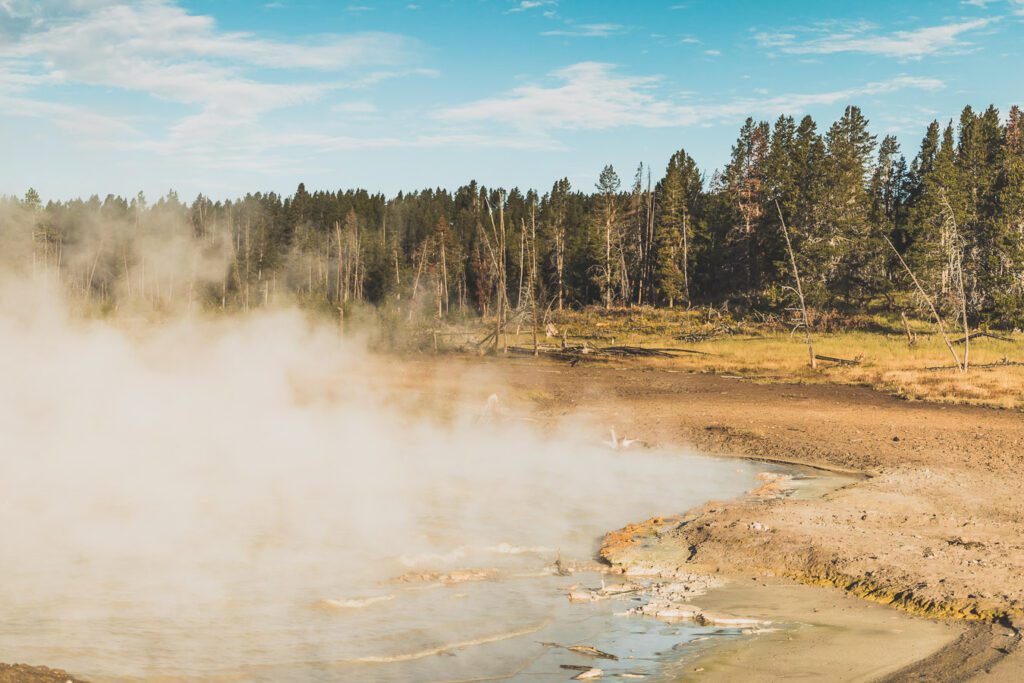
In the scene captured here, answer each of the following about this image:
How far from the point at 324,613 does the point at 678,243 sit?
231ft

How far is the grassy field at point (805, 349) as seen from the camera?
3006 cm

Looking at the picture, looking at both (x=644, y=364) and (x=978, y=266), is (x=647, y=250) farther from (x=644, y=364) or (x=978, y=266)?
(x=644, y=364)

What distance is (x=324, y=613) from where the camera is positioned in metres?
7.64

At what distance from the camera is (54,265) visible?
13.4m

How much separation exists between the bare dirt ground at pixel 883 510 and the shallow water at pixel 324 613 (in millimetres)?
2135

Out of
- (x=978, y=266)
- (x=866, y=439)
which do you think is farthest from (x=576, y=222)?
(x=866, y=439)

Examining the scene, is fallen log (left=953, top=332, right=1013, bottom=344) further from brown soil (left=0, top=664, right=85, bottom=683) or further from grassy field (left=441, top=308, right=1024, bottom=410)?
brown soil (left=0, top=664, right=85, bottom=683)

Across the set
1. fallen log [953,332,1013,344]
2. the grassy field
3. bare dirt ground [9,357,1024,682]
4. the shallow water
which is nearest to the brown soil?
bare dirt ground [9,357,1024,682]

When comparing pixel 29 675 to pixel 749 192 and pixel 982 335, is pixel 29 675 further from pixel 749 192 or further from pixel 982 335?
pixel 749 192

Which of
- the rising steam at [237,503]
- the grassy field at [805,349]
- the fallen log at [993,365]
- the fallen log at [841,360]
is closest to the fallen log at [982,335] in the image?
the grassy field at [805,349]

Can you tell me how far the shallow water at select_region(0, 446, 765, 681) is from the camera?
21.2ft

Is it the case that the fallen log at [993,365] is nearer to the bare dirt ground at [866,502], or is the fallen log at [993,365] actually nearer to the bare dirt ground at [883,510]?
the bare dirt ground at [866,502]

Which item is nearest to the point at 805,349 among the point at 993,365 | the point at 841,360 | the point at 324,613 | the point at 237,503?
the point at 841,360

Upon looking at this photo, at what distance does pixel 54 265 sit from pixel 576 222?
8654cm
